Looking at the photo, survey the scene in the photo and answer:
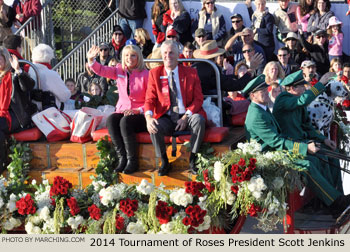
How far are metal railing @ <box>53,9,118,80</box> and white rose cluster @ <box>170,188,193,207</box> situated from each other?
707 cm

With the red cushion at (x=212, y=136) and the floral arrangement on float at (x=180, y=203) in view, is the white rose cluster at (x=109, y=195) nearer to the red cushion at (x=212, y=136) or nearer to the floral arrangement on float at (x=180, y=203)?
the floral arrangement on float at (x=180, y=203)

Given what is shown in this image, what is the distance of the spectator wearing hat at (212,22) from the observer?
1119 cm

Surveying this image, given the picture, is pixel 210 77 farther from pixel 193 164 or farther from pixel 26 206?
pixel 26 206

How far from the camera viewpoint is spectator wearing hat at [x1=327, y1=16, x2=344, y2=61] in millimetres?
10688

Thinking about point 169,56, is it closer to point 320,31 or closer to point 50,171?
point 50,171

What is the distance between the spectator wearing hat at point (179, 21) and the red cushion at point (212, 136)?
16.6ft

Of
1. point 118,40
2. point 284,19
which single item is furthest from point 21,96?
point 284,19

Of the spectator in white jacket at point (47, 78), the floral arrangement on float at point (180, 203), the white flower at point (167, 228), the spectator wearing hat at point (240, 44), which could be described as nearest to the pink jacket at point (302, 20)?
the spectator wearing hat at point (240, 44)

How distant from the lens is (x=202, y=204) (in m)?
5.71

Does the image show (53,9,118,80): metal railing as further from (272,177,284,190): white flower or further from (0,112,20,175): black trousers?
(272,177,284,190): white flower

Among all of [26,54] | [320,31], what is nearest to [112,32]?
[26,54]

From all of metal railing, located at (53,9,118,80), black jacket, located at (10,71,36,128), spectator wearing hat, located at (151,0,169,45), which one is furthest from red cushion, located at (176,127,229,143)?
metal railing, located at (53,9,118,80)

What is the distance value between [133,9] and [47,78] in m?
5.21

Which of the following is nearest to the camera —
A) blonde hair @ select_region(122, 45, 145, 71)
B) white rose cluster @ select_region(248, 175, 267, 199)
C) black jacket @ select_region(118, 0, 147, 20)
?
white rose cluster @ select_region(248, 175, 267, 199)
